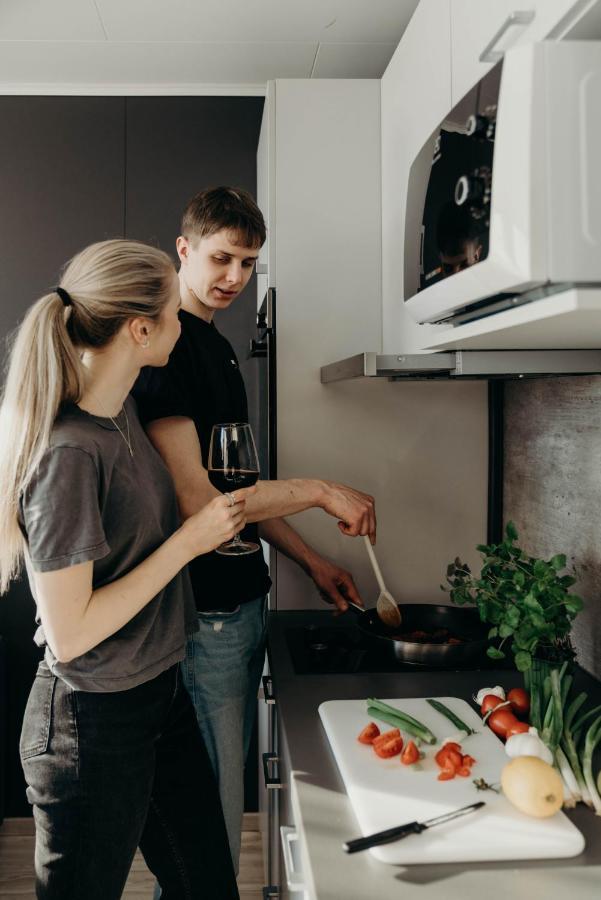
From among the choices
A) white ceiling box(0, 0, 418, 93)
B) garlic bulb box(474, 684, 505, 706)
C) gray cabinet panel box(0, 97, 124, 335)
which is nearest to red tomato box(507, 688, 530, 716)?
garlic bulb box(474, 684, 505, 706)

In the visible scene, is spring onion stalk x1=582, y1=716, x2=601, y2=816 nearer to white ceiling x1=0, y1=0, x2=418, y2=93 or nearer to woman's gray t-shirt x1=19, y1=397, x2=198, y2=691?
woman's gray t-shirt x1=19, y1=397, x2=198, y2=691

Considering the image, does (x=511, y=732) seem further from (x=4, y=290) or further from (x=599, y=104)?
(x=4, y=290)

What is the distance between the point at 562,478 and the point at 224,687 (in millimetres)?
842

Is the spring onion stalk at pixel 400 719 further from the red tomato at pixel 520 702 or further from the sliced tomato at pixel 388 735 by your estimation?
Answer: the red tomato at pixel 520 702

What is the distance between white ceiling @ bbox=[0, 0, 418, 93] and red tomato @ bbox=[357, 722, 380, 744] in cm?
167

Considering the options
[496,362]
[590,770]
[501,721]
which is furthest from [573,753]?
[496,362]

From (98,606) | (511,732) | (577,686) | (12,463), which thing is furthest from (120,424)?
(577,686)

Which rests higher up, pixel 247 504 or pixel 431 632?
pixel 247 504

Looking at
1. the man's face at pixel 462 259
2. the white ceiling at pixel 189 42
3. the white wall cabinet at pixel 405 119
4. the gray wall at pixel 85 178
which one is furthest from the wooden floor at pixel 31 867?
the white ceiling at pixel 189 42

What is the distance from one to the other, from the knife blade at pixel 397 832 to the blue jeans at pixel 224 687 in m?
0.76

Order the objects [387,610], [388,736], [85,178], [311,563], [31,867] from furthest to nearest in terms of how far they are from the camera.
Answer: [85,178]
[31,867]
[311,563]
[387,610]
[388,736]

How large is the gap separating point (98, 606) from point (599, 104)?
95cm

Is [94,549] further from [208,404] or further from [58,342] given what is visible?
[208,404]

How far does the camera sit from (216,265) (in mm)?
1689
